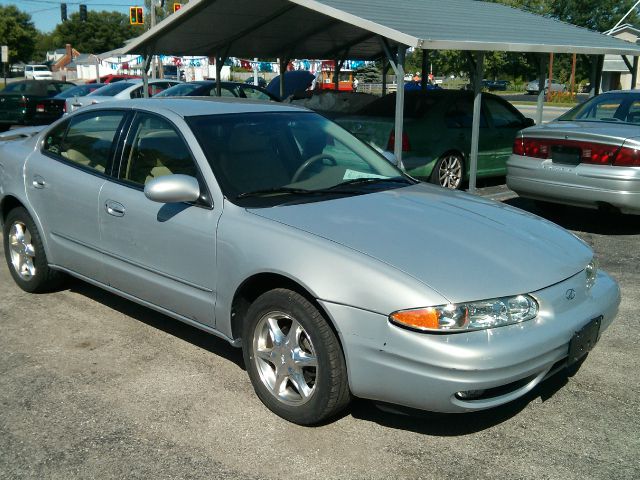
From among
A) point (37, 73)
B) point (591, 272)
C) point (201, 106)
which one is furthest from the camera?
point (37, 73)

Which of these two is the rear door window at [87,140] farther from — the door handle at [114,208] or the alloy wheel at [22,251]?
the alloy wheel at [22,251]

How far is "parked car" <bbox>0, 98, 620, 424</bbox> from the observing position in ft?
10.4

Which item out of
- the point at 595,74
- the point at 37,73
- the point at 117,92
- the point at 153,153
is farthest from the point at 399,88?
the point at 37,73

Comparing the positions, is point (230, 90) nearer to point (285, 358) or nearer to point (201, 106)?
point (201, 106)

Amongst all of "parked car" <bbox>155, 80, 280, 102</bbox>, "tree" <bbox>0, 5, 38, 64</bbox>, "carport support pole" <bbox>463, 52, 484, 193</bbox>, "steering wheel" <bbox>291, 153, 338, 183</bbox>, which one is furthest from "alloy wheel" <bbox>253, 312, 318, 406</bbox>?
"tree" <bbox>0, 5, 38, 64</bbox>

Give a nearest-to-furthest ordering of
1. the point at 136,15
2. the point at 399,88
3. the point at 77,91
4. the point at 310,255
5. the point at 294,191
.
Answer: the point at 310,255, the point at 294,191, the point at 399,88, the point at 77,91, the point at 136,15

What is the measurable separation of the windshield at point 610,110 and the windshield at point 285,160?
4.24 metres

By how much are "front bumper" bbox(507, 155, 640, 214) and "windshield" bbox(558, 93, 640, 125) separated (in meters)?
0.98

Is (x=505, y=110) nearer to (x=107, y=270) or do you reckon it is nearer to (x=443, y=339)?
(x=107, y=270)

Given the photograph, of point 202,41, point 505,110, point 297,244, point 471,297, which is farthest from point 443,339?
point 202,41

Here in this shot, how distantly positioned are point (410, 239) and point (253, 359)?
1051 mm

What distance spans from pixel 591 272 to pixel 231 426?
6.95 ft

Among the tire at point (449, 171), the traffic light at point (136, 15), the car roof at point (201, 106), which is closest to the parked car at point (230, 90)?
the tire at point (449, 171)

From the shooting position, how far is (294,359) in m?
3.56
